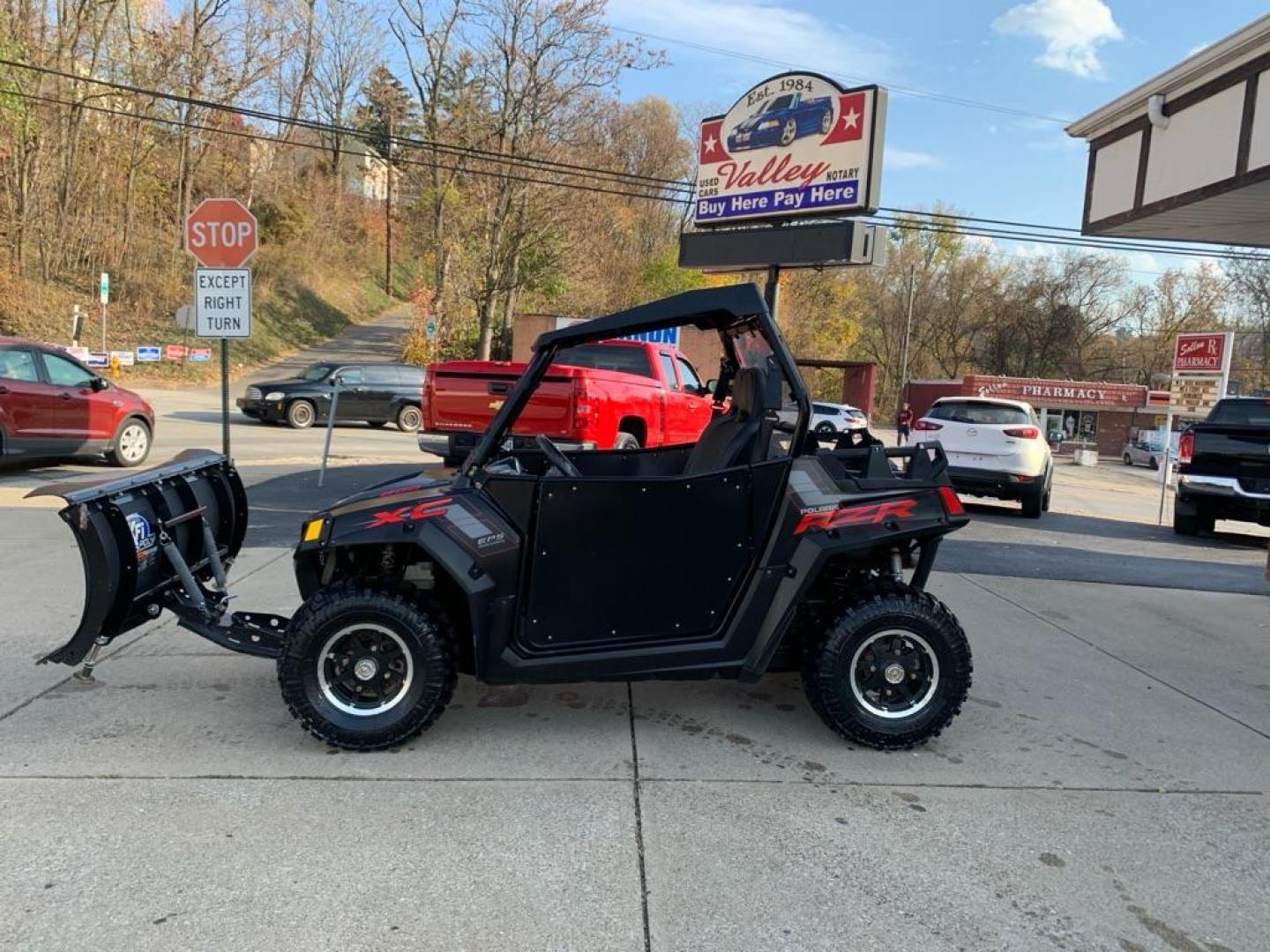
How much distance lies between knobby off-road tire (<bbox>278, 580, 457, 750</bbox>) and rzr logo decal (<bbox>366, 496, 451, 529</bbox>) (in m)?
0.28

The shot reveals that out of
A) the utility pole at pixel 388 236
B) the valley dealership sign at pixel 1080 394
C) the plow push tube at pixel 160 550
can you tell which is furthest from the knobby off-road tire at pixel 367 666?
the valley dealership sign at pixel 1080 394

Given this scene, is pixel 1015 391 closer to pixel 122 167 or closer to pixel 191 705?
pixel 122 167

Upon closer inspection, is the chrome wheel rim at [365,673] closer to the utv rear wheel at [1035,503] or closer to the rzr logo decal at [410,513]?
the rzr logo decal at [410,513]

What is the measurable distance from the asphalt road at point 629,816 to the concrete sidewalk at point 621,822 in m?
0.01

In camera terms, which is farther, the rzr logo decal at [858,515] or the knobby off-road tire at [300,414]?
the knobby off-road tire at [300,414]

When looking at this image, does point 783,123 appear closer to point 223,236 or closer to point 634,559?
point 223,236

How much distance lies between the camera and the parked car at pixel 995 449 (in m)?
11.8

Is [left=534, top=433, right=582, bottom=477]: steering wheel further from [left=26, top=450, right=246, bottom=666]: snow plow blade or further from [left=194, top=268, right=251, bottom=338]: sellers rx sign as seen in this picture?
[left=194, top=268, right=251, bottom=338]: sellers rx sign

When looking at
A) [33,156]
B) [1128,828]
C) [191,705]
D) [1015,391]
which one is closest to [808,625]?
[1128,828]

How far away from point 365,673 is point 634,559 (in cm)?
125

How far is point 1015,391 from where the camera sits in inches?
1847

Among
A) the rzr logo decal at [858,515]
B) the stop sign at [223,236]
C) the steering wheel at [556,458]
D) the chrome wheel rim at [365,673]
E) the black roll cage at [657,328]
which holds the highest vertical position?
the stop sign at [223,236]

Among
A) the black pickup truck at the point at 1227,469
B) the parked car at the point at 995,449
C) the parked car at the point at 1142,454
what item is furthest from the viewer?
the parked car at the point at 1142,454

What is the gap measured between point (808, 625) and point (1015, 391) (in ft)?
157
